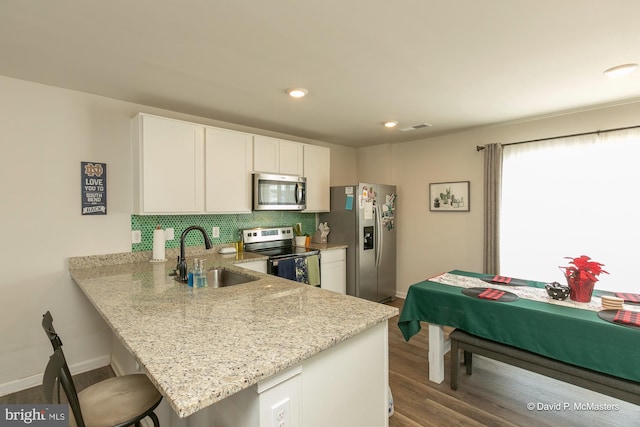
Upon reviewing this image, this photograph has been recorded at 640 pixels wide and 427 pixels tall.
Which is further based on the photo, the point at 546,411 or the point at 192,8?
the point at 546,411

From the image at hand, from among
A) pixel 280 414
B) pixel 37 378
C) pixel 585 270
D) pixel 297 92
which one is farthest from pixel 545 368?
pixel 37 378

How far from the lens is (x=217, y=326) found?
1.30 metres

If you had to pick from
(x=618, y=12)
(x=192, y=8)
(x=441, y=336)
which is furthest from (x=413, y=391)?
(x=192, y=8)

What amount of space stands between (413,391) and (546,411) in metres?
0.86

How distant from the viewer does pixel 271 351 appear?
107cm

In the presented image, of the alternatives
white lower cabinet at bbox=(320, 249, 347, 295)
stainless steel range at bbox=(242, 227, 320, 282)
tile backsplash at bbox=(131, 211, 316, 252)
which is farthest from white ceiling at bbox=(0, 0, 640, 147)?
white lower cabinet at bbox=(320, 249, 347, 295)

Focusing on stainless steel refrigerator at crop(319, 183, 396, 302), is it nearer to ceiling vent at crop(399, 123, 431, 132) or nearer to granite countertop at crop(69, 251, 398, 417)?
ceiling vent at crop(399, 123, 431, 132)

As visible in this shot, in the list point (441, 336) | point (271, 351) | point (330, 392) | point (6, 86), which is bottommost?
point (441, 336)

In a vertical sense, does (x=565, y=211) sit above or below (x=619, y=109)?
below

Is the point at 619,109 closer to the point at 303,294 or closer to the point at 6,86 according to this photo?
the point at 303,294

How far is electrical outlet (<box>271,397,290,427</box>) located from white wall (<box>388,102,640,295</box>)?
137 inches

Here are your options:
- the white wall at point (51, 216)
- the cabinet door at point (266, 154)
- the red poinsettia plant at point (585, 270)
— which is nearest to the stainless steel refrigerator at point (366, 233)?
the cabinet door at point (266, 154)

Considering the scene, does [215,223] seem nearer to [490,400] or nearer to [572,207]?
[490,400]

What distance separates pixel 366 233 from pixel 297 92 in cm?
222
